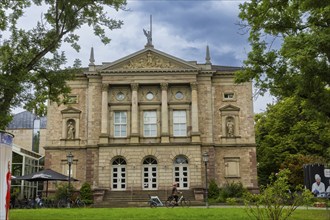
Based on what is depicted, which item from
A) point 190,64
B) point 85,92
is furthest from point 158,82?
point 85,92

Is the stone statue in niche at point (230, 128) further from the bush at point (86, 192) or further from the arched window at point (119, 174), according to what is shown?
the bush at point (86, 192)

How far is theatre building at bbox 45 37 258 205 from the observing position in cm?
4366

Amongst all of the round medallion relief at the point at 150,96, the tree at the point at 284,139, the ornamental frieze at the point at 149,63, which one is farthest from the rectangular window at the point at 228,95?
the round medallion relief at the point at 150,96

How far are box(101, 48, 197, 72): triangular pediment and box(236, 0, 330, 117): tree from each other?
78.7 ft

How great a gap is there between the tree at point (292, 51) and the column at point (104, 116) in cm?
2486

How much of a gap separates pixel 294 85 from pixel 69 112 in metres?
30.2

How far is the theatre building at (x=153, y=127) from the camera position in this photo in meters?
43.7

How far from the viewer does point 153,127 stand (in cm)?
4509

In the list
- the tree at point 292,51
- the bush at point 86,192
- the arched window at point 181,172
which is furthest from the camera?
the arched window at point 181,172

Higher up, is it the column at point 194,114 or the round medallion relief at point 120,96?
the round medallion relief at point 120,96

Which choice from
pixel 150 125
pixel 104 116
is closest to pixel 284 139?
pixel 150 125

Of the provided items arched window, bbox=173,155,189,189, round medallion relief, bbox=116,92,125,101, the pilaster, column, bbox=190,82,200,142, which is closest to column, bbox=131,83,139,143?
the pilaster

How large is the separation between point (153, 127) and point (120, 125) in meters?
3.29

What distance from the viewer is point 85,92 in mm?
46500
